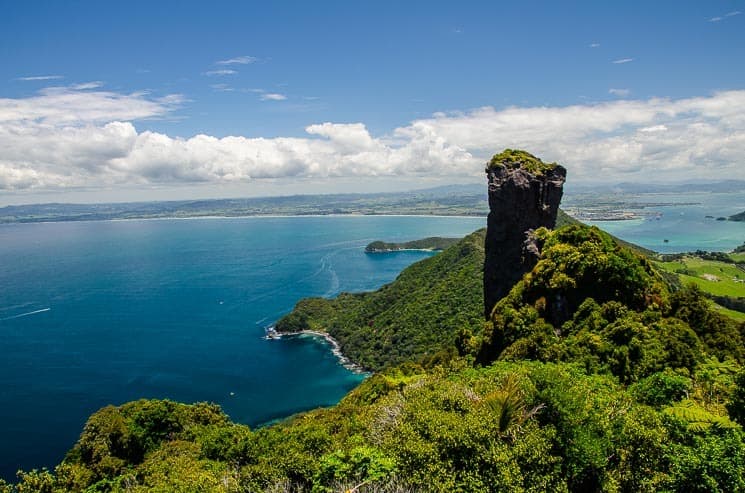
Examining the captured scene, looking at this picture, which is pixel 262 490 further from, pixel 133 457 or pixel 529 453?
pixel 133 457

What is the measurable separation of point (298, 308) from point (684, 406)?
97821 mm

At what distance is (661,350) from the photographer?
65.0 ft

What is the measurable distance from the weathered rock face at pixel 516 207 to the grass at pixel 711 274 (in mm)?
58799

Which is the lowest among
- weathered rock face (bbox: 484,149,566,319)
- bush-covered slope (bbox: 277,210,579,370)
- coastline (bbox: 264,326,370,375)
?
coastline (bbox: 264,326,370,375)

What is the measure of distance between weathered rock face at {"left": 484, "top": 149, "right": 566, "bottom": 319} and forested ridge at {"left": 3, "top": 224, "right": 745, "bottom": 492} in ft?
8.47

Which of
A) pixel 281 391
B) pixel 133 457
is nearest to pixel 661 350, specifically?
pixel 133 457

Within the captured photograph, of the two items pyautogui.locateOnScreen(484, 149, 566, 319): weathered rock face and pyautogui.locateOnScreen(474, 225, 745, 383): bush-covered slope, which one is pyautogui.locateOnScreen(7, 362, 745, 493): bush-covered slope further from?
pyautogui.locateOnScreen(484, 149, 566, 319): weathered rock face

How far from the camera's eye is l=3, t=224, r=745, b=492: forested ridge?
1151cm

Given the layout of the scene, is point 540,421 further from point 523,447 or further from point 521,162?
point 521,162

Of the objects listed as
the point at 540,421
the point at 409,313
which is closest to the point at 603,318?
the point at 540,421

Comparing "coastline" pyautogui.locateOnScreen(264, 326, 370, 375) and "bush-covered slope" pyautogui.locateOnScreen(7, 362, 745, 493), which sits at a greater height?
"bush-covered slope" pyautogui.locateOnScreen(7, 362, 745, 493)

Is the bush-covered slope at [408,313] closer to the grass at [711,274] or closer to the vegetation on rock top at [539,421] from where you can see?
the grass at [711,274]

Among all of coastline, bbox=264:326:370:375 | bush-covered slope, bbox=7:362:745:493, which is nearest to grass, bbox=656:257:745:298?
coastline, bbox=264:326:370:375

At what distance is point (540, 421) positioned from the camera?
42.4 ft
